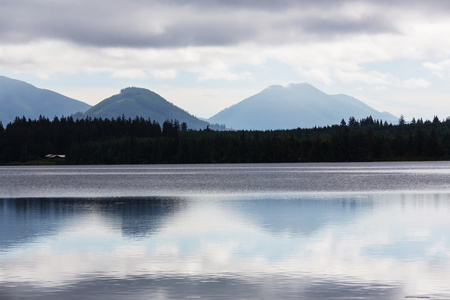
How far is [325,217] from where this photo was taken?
163ft

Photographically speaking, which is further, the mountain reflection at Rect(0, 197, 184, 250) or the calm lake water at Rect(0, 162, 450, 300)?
the mountain reflection at Rect(0, 197, 184, 250)

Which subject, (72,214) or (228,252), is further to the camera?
(72,214)

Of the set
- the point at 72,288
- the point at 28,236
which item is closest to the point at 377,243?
the point at 72,288

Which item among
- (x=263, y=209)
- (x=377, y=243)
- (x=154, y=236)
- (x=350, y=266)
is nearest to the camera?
(x=350, y=266)

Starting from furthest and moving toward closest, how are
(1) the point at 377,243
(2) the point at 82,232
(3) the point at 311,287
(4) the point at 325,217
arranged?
(4) the point at 325,217 → (2) the point at 82,232 → (1) the point at 377,243 → (3) the point at 311,287

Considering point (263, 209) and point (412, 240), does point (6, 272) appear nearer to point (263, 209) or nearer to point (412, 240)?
point (412, 240)

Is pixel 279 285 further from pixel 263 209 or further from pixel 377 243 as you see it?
pixel 263 209

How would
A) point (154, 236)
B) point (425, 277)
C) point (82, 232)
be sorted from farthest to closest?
point (82, 232), point (154, 236), point (425, 277)

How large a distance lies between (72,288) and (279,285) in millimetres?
7523

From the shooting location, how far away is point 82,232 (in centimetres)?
4194

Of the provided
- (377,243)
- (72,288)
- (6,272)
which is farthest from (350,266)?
(6,272)

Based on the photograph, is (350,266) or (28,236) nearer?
(350,266)

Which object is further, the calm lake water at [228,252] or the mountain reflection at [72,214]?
the mountain reflection at [72,214]

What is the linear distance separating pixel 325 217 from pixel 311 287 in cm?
2640
